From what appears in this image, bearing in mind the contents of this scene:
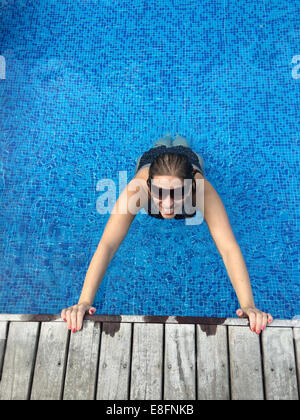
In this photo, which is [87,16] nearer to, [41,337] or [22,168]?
[22,168]

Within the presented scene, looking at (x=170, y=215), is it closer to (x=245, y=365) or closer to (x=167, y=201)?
(x=167, y=201)

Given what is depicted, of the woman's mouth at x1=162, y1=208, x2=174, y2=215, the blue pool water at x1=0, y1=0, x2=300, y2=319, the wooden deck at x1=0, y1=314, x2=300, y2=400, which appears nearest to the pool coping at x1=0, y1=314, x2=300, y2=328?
the wooden deck at x1=0, y1=314, x2=300, y2=400

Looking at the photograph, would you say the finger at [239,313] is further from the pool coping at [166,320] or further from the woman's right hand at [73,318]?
the woman's right hand at [73,318]

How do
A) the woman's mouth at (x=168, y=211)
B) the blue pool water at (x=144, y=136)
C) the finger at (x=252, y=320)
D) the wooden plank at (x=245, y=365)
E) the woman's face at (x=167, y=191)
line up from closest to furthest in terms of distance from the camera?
1. the wooden plank at (x=245, y=365)
2. the finger at (x=252, y=320)
3. the woman's face at (x=167, y=191)
4. the woman's mouth at (x=168, y=211)
5. the blue pool water at (x=144, y=136)

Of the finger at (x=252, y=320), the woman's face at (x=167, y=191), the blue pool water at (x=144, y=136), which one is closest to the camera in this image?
the finger at (x=252, y=320)

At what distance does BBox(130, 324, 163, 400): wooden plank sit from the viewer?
1.82 metres

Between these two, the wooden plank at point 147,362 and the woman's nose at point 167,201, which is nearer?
the wooden plank at point 147,362

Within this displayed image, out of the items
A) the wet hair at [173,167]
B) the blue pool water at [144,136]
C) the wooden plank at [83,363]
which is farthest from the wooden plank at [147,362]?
the blue pool water at [144,136]

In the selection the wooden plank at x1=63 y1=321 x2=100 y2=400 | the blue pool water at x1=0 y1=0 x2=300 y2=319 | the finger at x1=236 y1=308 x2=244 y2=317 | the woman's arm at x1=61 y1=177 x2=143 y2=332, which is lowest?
the wooden plank at x1=63 y1=321 x2=100 y2=400

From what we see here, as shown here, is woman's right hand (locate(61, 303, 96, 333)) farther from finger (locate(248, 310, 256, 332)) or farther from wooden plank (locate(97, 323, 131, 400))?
finger (locate(248, 310, 256, 332))

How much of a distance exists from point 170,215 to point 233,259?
52 cm

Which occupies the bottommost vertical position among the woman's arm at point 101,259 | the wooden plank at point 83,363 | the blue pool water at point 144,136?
the wooden plank at point 83,363

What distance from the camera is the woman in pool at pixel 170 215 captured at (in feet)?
6.40
